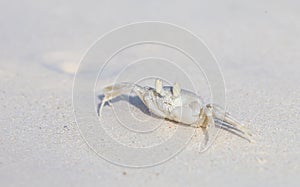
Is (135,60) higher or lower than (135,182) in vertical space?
higher

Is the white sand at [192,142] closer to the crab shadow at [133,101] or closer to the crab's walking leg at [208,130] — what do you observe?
the crab's walking leg at [208,130]

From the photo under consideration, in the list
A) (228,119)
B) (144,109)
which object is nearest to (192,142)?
(228,119)

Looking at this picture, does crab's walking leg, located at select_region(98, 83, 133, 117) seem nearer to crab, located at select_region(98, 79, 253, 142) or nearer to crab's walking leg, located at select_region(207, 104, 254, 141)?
crab, located at select_region(98, 79, 253, 142)

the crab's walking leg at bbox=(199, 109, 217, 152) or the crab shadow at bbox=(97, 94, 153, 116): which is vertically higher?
the crab shadow at bbox=(97, 94, 153, 116)

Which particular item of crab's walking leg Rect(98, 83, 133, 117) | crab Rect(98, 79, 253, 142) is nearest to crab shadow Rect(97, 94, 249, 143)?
crab Rect(98, 79, 253, 142)

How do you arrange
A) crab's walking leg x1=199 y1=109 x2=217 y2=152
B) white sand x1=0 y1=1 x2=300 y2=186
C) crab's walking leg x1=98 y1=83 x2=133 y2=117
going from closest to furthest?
white sand x1=0 y1=1 x2=300 y2=186 → crab's walking leg x1=199 y1=109 x2=217 y2=152 → crab's walking leg x1=98 y1=83 x2=133 y2=117

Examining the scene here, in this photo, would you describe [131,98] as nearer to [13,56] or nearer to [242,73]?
[242,73]

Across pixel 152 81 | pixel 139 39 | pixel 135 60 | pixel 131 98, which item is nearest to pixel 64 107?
pixel 131 98

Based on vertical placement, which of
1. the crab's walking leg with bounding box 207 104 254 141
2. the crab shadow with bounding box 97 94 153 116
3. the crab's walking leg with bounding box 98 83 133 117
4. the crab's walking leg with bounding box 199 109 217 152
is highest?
the crab shadow with bounding box 97 94 153 116
